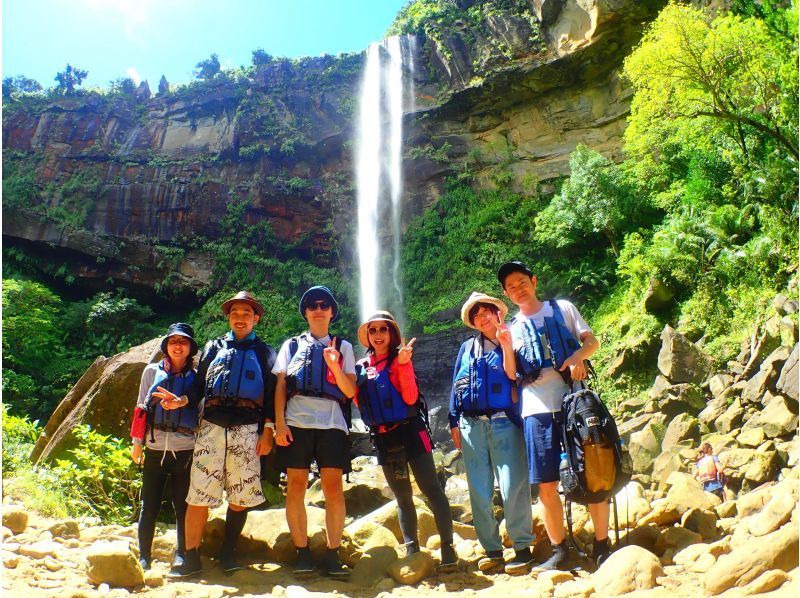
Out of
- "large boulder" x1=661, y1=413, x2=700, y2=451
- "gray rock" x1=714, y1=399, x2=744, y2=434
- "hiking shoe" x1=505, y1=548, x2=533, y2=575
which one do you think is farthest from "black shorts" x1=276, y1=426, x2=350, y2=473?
"gray rock" x1=714, y1=399, x2=744, y2=434

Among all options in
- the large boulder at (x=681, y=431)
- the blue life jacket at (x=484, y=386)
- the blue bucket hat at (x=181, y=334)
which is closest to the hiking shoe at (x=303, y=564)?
the blue life jacket at (x=484, y=386)

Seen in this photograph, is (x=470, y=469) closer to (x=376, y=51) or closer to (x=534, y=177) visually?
(x=534, y=177)

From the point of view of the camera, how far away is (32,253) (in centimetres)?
2097

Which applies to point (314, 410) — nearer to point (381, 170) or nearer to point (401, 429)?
point (401, 429)

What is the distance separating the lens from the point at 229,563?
10.7 ft

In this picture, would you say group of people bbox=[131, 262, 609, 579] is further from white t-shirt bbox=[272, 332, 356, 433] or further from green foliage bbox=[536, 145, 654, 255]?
green foliage bbox=[536, 145, 654, 255]

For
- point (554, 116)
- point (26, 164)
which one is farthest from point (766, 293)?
point (26, 164)

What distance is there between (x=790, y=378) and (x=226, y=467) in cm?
711

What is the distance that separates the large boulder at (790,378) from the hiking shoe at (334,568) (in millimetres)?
6373

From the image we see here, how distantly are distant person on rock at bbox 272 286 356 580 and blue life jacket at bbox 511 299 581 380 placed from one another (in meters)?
1.12

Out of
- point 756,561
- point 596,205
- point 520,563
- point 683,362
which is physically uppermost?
point 596,205

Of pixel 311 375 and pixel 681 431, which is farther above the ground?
pixel 311 375

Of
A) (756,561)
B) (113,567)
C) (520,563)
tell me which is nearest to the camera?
(756,561)

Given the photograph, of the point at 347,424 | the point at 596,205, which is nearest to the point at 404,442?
the point at 347,424
